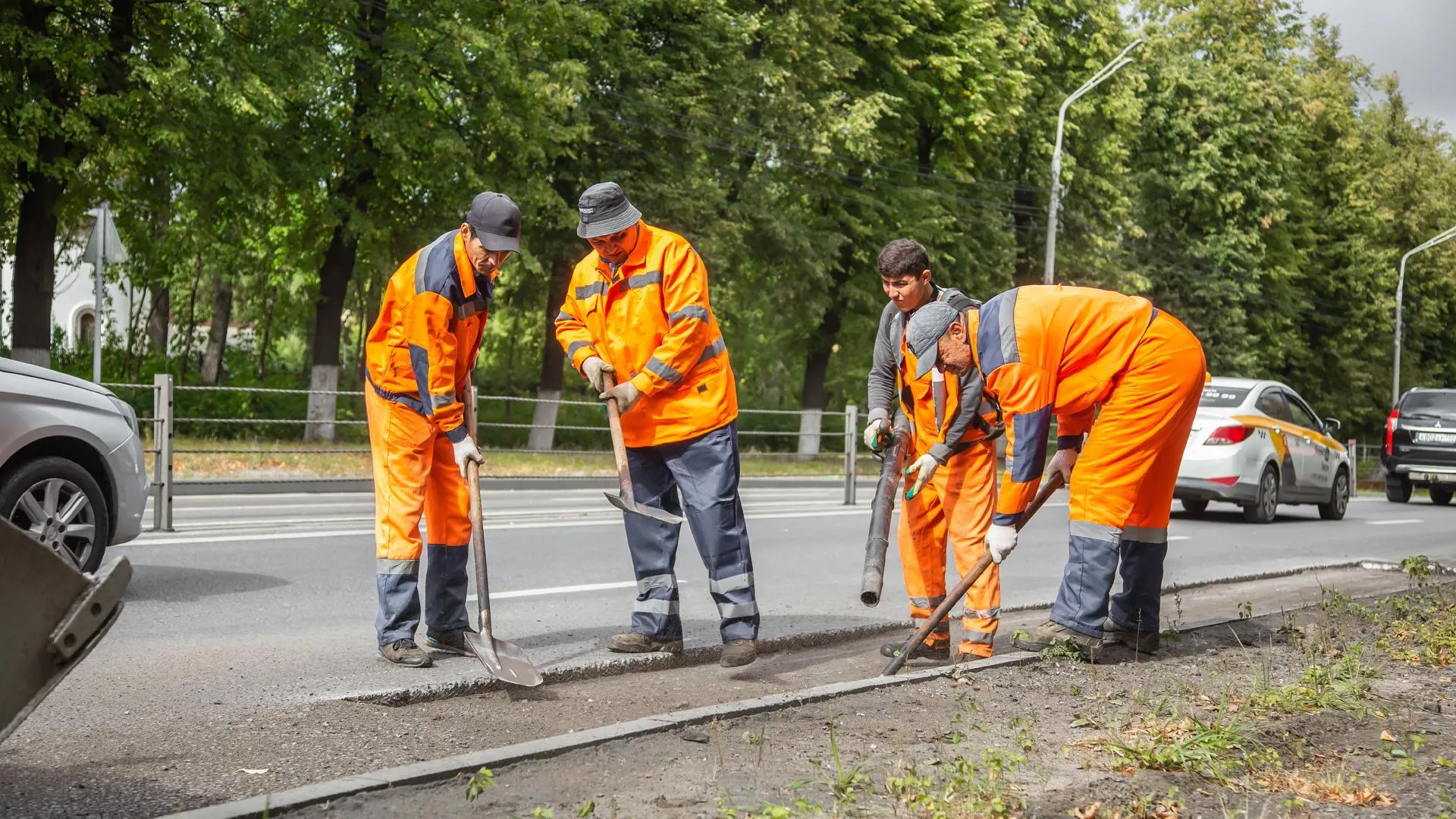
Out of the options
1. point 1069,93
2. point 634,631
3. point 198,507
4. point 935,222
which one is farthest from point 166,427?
point 1069,93

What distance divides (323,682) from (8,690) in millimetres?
2843

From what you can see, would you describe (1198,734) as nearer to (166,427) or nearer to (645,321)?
(645,321)

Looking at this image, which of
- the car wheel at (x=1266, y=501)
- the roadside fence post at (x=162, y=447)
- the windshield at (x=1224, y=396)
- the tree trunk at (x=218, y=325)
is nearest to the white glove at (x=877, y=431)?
the roadside fence post at (x=162, y=447)

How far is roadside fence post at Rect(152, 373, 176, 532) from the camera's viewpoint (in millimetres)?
11016

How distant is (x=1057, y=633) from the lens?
6.22 meters

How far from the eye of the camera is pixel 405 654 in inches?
231

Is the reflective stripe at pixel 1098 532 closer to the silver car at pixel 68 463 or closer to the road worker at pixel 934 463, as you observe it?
the road worker at pixel 934 463

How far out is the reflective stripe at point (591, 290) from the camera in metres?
6.10

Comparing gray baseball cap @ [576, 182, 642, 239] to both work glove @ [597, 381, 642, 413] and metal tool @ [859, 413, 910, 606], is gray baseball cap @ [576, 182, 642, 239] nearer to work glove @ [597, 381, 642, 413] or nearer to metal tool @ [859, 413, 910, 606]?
work glove @ [597, 381, 642, 413]

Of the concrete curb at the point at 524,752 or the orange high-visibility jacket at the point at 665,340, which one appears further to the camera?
the orange high-visibility jacket at the point at 665,340

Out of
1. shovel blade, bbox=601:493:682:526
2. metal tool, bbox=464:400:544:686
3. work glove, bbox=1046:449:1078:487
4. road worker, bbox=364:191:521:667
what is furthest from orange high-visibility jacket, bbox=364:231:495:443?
work glove, bbox=1046:449:1078:487

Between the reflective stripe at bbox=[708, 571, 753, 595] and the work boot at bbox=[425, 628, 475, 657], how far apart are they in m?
1.07

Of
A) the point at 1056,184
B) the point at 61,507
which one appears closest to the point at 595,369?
the point at 61,507

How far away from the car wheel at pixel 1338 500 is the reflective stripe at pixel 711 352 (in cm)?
1386
